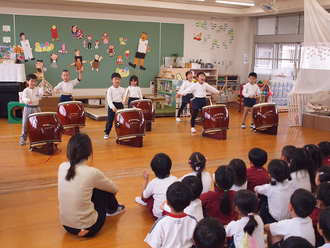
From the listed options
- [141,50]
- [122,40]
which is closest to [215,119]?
[141,50]

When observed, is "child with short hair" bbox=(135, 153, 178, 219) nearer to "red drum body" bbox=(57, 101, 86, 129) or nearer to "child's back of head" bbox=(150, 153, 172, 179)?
"child's back of head" bbox=(150, 153, 172, 179)

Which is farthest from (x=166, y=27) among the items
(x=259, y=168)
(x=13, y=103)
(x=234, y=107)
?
(x=259, y=168)

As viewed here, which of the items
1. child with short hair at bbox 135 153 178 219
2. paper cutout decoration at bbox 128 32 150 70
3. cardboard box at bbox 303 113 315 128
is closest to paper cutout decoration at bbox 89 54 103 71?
paper cutout decoration at bbox 128 32 150 70

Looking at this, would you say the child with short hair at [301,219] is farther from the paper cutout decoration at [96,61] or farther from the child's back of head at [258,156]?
the paper cutout decoration at [96,61]

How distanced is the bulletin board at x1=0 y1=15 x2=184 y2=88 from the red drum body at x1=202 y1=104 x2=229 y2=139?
14.2 ft

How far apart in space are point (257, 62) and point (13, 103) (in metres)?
7.75

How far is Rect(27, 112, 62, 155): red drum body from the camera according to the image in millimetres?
4965

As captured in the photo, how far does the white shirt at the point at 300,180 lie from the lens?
9.43 ft

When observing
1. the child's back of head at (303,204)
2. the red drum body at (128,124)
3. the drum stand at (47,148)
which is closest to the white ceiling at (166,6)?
the red drum body at (128,124)

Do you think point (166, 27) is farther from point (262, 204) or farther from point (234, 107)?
point (262, 204)

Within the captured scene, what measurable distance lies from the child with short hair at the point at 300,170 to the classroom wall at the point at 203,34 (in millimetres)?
7513

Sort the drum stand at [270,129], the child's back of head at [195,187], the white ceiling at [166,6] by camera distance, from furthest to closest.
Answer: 1. the white ceiling at [166,6]
2. the drum stand at [270,129]
3. the child's back of head at [195,187]

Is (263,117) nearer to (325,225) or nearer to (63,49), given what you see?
(325,225)

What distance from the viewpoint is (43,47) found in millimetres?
8828
